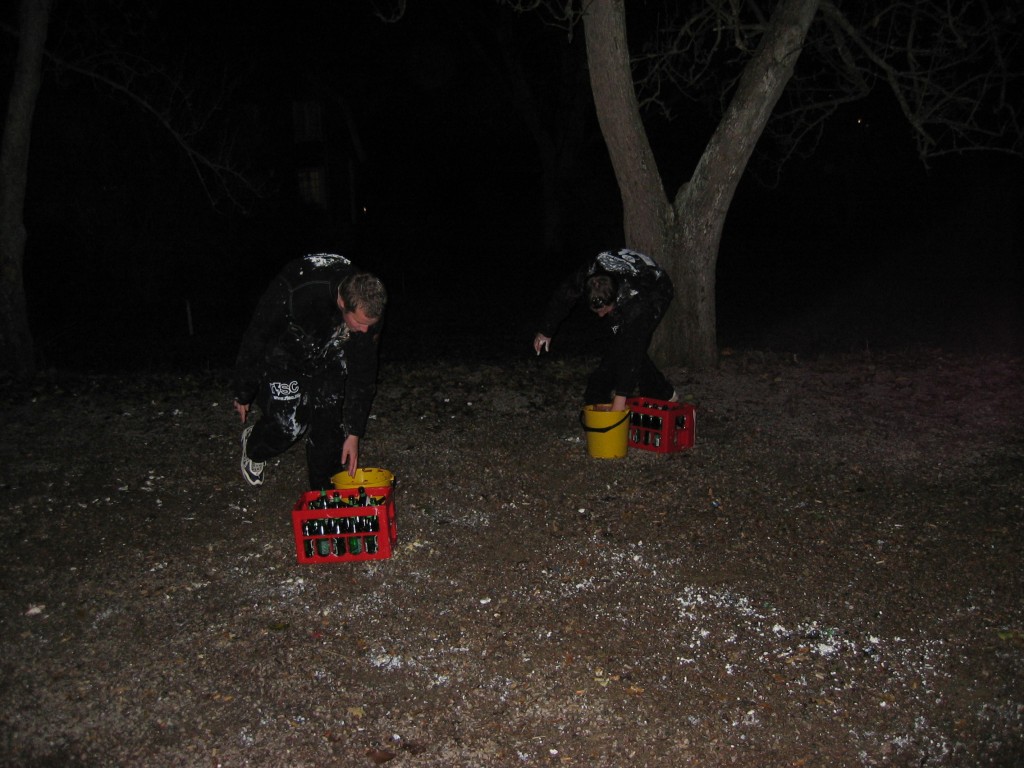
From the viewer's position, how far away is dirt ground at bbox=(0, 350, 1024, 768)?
3.16m

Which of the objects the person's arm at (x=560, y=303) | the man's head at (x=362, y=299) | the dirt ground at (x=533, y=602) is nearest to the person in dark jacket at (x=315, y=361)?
the man's head at (x=362, y=299)

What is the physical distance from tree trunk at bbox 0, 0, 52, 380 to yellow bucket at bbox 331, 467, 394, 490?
18.4ft

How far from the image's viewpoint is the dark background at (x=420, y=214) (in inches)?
652

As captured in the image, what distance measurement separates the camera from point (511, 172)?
28.0m

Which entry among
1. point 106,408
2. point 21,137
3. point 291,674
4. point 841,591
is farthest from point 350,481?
point 21,137

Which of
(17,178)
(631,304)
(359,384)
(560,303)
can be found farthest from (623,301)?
(17,178)

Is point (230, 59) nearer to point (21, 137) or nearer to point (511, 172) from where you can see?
point (511, 172)

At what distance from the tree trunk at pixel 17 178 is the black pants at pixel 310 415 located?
16.8 ft

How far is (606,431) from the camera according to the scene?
18.5ft

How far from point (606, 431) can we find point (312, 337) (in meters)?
2.06

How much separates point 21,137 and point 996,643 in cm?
948

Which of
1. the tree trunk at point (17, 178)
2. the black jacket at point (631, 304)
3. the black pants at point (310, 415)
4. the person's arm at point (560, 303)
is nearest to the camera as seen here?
the black pants at point (310, 415)

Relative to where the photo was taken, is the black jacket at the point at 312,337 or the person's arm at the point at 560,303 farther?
the person's arm at the point at 560,303

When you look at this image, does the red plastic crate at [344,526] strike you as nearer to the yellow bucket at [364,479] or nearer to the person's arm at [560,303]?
the yellow bucket at [364,479]
